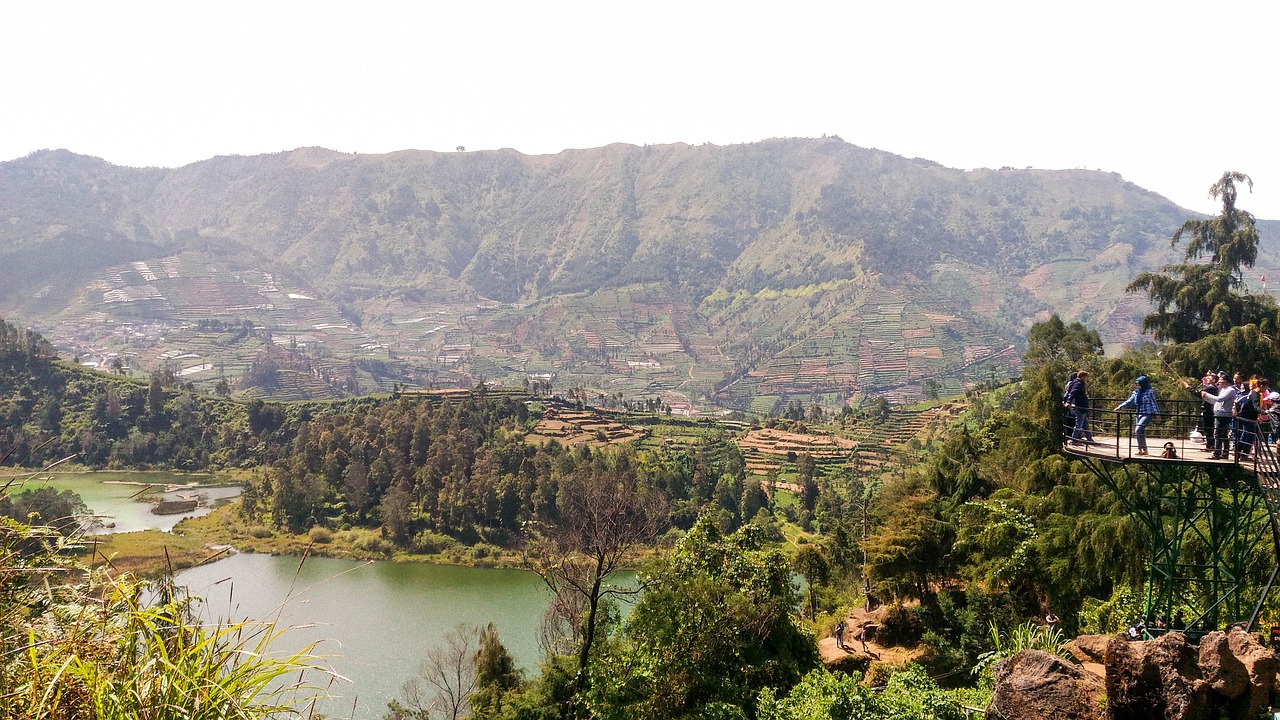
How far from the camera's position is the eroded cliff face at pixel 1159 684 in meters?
6.08

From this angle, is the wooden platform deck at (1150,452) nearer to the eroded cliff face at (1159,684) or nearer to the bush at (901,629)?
the eroded cliff face at (1159,684)

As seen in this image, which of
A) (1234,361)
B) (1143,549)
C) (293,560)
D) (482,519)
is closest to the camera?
(1143,549)

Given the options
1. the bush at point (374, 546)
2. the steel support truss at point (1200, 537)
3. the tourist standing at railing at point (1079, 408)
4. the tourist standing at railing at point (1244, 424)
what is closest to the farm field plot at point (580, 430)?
the bush at point (374, 546)

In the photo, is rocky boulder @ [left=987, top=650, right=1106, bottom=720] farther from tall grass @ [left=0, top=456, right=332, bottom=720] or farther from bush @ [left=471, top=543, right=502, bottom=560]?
bush @ [left=471, top=543, right=502, bottom=560]

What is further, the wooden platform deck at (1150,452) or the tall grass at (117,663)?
the wooden platform deck at (1150,452)

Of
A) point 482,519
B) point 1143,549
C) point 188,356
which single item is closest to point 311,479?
point 482,519

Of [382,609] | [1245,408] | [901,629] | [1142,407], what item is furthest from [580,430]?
[1245,408]

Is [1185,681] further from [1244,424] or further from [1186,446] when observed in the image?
[1186,446]

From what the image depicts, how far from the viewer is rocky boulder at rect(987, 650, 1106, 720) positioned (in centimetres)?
633

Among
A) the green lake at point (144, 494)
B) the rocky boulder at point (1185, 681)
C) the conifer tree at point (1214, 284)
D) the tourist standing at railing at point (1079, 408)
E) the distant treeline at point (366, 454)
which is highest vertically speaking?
the conifer tree at point (1214, 284)

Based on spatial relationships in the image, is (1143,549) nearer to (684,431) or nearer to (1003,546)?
(1003,546)

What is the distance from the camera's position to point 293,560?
52812 millimetres

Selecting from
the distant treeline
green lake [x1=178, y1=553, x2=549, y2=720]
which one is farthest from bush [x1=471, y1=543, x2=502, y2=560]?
green lake [x1=178, y1=553, x2=549, y2=720]

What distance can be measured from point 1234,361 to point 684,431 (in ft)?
233
